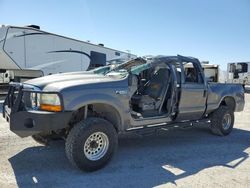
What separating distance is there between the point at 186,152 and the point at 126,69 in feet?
6.65

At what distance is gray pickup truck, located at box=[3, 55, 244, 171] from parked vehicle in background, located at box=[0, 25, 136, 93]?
350 inches

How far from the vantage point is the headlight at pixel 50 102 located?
4258mm

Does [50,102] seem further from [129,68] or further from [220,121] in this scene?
[220,121]

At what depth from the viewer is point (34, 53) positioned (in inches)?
561

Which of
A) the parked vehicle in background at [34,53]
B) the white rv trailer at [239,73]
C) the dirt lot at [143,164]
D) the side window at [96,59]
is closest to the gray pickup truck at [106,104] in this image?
the dirt lot at [143,164]

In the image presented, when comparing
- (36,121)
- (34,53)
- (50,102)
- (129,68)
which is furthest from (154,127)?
(34,53)

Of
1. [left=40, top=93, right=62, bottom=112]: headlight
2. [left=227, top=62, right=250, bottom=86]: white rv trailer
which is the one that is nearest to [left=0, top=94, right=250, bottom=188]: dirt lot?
[left=40, top=93, right=62, bottom=112]: headlight

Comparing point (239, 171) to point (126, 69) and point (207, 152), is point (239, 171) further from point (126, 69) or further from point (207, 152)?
point (126, 69)

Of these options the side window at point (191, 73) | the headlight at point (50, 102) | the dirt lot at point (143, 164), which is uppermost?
the side window at point (191, 73)

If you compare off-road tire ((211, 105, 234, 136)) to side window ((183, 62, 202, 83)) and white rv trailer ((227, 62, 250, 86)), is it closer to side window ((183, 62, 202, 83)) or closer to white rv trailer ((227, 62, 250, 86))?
side window ((183, 62, 202, 83))

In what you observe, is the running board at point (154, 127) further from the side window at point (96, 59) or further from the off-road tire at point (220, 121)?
the side window at point (96, 59)

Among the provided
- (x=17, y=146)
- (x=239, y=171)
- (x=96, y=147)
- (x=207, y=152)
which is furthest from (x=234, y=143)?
(x=17, y=146)

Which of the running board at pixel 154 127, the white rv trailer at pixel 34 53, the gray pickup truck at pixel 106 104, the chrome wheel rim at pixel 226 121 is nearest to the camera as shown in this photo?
the gray pickup truck at pixel 106 104

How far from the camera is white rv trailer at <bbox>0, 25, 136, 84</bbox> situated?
1327 cm
